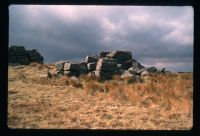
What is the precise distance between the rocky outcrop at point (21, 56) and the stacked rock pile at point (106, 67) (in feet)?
15.4

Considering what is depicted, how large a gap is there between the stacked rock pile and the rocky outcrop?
185 inches

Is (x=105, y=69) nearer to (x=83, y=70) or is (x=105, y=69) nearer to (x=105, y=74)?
(x=105, y=74)

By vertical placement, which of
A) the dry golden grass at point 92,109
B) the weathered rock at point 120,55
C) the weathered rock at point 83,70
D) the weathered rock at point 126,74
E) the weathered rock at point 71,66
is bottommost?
the dry golden grass at point 92,109

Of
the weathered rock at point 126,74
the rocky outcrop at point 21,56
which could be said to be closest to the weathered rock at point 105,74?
the weathered rock at point 126,74

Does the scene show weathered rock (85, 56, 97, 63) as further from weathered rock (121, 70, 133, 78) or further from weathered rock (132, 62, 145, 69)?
weathered rock (132, 62, 145, 69)

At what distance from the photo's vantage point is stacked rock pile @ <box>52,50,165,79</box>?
60.5 ft

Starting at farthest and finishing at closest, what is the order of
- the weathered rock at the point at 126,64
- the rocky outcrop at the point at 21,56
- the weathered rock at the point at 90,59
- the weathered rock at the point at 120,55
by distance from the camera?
1. the rocky outcrop at the point at 21,56
2. the weathered rock at the point at 120,55
3. the weathered rock at the point at 126,64
4. the weathered rock at the point at 90,59

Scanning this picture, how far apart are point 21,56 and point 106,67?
24.3 ft

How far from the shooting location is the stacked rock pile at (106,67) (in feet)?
60.5

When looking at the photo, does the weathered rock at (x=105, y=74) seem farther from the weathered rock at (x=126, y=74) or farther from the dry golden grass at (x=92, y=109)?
the dry golden grass at (x=92, y=109)

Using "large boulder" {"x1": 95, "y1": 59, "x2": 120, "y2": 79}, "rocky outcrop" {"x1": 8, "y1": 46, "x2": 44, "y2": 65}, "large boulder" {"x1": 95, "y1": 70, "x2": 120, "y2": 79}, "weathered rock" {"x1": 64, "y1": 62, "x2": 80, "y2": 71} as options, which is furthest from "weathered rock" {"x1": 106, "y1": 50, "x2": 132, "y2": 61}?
"rocky outcrop" {"x1": 8, "y1": 46, "x2": 44, "y2": 65}

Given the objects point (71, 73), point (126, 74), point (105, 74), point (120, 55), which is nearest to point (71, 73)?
point (71, 73)

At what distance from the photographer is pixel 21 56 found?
76.9 feet
